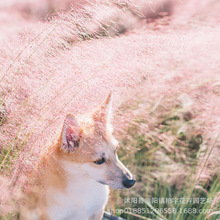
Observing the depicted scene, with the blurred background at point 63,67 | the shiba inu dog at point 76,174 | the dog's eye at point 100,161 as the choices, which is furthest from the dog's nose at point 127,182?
the blurred background at point 63,67

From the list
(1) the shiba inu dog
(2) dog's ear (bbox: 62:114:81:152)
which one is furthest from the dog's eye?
(2) dog's ear (bbox: 62:114:81:152)

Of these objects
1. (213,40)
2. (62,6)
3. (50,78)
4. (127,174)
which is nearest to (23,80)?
(50,78)

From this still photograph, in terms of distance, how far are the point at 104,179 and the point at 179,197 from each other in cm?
83

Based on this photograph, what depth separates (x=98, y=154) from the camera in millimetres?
1333

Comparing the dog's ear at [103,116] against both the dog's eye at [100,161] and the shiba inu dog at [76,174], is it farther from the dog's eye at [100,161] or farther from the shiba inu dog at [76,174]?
the dog's eye at [100,161]

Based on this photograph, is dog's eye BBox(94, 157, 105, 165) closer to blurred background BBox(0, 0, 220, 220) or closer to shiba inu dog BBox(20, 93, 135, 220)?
shiba inu dog BBox(20, 93, 135, 220)

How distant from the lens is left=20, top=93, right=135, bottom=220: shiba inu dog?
1.31 metres

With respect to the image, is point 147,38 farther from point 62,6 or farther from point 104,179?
point 104,179

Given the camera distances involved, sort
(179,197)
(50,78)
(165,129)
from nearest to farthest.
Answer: (50,78), (179,197), (165,129)

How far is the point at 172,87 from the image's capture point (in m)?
1.31

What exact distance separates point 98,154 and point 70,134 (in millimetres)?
167

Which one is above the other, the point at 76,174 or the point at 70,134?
the point at 70,134

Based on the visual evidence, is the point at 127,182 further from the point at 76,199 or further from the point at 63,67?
the point at 63,67

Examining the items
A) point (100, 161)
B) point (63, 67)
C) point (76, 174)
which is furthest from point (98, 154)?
point (63, 67)
